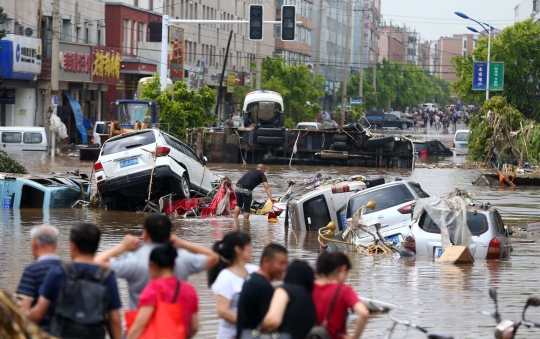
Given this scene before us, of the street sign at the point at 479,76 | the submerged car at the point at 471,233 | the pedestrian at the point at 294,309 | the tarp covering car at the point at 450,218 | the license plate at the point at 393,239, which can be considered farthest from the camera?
the street sign at the point at 479,76

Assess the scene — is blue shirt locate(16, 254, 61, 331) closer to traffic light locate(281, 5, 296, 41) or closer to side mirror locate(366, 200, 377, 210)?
side mirror locate(366, 200, 377, 210)

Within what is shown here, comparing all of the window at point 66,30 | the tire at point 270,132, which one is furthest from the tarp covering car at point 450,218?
the window at point 66,30

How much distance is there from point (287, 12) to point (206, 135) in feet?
41.0

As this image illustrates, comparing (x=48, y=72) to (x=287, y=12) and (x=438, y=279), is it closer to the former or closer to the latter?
(x=287, y=12)

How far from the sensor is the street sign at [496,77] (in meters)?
54.5

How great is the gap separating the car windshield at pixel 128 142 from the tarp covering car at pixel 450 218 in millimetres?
8367

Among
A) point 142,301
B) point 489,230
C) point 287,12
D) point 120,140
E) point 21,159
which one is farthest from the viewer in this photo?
point 21,159

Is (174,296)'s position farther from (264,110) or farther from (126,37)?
(126,37)

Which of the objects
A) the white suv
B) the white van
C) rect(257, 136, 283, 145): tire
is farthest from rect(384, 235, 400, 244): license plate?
rect(257, 136, 283, 145): tire

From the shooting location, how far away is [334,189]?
1959cm

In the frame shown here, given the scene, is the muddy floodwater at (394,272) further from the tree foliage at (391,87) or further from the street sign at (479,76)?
the tree foliage at (391,87)

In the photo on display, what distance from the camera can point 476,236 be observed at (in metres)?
15.9

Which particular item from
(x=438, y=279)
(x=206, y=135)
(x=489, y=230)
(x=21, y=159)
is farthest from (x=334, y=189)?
(x=206, y=135)

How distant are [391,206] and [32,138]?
28.9m
